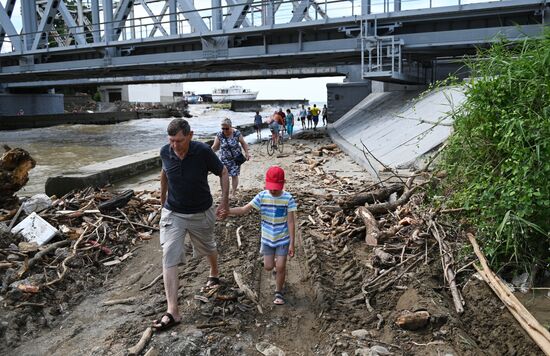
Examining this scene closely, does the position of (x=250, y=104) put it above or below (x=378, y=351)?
above

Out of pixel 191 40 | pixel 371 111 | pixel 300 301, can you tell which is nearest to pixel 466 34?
pixel 371 111

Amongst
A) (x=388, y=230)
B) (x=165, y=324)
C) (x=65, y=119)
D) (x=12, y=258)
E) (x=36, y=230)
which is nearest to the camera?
(x=165, y=324)

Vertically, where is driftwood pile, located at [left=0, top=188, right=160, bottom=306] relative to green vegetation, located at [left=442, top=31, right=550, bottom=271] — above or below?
below

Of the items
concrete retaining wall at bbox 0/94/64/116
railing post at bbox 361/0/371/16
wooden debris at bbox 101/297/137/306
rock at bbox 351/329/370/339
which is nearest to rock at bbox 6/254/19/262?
wooden debris at bbox 101/297/137/306

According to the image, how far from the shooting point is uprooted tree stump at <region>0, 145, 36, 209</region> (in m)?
9.05

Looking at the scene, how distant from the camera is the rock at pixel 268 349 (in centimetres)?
445

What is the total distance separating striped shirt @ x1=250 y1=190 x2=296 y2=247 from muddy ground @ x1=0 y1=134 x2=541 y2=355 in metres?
0.76

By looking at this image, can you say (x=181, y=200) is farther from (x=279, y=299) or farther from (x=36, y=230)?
(x=36, y=230)

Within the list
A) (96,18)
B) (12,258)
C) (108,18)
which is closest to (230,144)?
(12,258)

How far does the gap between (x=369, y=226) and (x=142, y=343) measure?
3792mm

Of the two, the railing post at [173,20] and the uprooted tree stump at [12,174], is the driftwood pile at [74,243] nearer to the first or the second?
the uprooted tree stump at [12,174]

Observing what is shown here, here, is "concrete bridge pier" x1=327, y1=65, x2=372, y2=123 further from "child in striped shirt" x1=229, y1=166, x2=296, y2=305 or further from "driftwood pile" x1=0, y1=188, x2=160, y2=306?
"child in striped shirt" x1=229, y1=166, x2=296, y2=305

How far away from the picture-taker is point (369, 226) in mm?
7125

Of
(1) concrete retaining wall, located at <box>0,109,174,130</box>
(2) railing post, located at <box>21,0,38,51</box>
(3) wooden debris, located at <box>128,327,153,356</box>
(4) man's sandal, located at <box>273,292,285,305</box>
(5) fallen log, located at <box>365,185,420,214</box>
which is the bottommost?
(3) wooden debris, located at <box>128,327,153,356</box>
